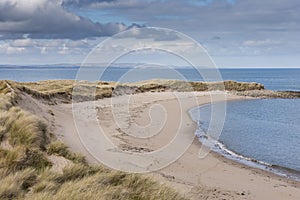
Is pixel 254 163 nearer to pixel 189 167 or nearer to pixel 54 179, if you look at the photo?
pixel 189 167

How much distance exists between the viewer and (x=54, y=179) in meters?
7.25

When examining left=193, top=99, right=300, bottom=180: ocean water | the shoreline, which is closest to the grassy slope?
the shoreline

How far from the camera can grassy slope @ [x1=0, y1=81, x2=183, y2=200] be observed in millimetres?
6273

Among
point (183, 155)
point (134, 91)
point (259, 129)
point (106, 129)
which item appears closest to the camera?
point (183, 155)

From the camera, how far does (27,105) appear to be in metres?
20.8

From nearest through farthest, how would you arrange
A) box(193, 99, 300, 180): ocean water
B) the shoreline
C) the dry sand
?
the dry sand → the shoreline → box(193, 99, 300, 180): ocean water

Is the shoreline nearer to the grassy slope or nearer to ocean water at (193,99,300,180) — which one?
ocean water at (193,99,300,180)

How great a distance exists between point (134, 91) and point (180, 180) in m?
40.4

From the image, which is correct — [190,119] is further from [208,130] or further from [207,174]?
[207,174]

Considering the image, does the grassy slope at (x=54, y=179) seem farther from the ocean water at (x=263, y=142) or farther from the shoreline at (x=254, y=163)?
the ocean water at (x=263, y=142)

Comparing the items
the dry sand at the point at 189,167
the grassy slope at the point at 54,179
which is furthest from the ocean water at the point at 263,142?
the grassy slope at the point at 54,179

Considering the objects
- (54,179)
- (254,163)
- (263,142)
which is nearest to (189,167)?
(254,163)

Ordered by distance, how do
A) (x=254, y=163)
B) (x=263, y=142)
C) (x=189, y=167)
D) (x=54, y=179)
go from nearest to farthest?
(x=54, y=179) → (x=189, y=167) → (x=254, y=163) → (x=263, y=142)

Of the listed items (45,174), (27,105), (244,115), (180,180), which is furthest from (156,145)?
(244,115)
